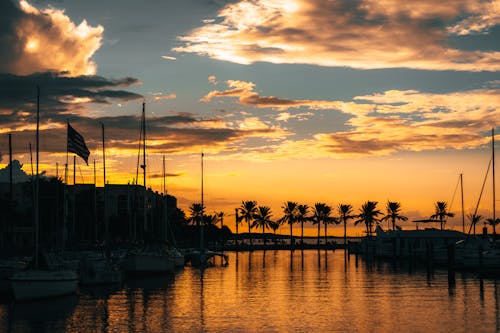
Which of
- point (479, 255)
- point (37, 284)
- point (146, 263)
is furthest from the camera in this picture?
point (479, 255)

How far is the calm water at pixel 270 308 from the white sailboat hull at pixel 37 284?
0.61m

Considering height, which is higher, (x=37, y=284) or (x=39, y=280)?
(x=39, y=280)

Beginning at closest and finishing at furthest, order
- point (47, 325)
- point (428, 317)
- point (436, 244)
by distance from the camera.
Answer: point (47, 325) → point (428, 317) → point (436, 244)

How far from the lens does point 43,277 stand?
141 feet

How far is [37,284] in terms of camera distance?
4241 centimetres

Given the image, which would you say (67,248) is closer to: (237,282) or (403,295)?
(237,282)

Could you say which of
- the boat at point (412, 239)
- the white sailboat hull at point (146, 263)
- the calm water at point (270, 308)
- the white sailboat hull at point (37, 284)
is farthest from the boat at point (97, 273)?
the boat at point (412, 239)

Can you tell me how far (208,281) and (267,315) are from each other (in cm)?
2774

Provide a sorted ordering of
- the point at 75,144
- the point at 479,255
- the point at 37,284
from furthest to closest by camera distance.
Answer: the point at 479,255 → the point at 75,144 → the point at 37,284

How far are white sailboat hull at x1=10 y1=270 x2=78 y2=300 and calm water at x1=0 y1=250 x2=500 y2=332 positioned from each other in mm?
614

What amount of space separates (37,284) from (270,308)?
48.1ft

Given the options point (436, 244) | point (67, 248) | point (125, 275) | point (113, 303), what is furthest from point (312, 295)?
point (436, 244)

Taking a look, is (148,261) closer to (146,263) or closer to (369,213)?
(146,263)


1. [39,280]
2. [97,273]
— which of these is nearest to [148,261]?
[97,273]
